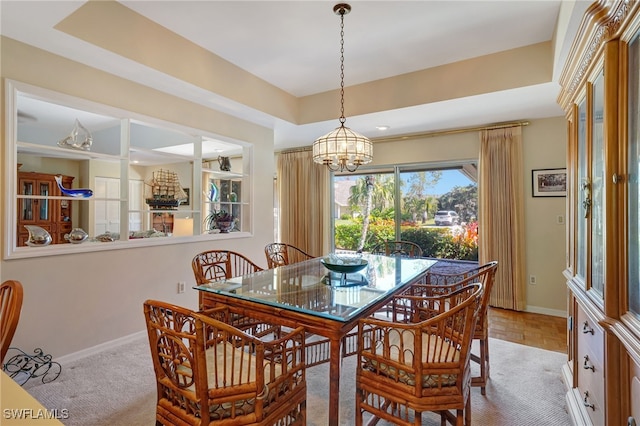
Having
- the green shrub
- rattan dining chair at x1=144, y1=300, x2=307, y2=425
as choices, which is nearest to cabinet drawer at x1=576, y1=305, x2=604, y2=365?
rattan dining chair at x1=144, y1=300, x2=307, y2=425

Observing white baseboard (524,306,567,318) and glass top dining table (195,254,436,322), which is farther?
white baseboard (524,306,567,318)

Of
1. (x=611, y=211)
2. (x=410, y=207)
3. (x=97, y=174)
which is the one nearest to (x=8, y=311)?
(x=611, y=211)

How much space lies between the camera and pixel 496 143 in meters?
4.08

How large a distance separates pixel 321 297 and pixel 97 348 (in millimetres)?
2214

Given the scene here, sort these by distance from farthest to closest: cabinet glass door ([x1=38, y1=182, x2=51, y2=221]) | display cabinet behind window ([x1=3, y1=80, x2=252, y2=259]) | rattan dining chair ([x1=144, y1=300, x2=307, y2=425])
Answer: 1. cabinet glass door ([x1=38, y1=182, x2=51, y2=221])
2. display cabinet behind window ([x1=3, y1=80, x2=252, y2=259])
3. rattan dining chair ([x1=144, y1=300, x2=307, y2=425])

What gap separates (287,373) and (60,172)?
266 inches

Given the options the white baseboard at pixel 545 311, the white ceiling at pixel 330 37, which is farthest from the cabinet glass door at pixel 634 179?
→ the white baseboard at pixel 545 311

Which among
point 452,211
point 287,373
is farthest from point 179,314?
point 452,211

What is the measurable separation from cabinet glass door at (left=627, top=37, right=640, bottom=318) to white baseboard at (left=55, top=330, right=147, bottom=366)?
3.49 m

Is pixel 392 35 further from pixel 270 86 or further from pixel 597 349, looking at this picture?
pixel 597 349

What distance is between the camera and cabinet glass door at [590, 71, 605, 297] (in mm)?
1446

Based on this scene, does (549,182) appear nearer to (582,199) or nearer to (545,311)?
(545,311)

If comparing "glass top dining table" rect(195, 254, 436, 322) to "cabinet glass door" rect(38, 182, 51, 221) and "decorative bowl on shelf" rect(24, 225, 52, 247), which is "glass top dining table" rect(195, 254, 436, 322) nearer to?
"decorative bowl on shelf" rect(24, 225, 52, 247)

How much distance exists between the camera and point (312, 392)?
2.14m
